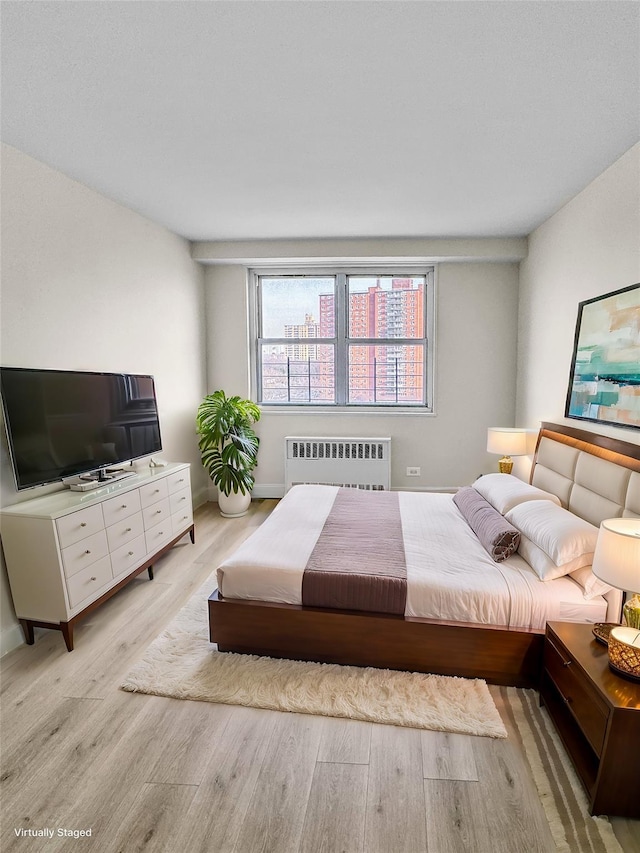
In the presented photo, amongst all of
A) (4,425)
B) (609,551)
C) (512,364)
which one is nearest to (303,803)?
(609,551)

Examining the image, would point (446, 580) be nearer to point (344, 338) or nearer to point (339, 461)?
point (339, 461)

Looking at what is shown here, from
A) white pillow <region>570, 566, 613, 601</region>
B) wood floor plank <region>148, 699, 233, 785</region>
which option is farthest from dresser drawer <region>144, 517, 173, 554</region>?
white pillow <region>570, 566, 613, 601</region>

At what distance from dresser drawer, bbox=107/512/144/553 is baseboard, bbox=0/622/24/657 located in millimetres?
596

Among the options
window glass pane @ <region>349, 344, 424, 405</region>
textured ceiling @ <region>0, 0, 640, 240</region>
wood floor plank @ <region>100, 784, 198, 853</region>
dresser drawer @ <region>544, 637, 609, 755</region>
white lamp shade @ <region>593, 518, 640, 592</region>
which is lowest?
wood floor plank @ <region>100, 784, 198, 853</region>

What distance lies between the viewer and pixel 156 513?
309 centimetres

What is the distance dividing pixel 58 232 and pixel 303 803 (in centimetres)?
320

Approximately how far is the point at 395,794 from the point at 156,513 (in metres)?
2.24

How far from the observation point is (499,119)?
213 cm

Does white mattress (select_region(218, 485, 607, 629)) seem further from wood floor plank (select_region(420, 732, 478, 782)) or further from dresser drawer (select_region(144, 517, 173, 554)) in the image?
dresser drawer (select_region(144, 517, 173, 554))

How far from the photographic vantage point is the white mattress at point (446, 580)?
1.98m

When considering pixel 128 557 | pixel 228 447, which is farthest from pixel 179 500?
pixel 228 447

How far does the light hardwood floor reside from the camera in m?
1.37

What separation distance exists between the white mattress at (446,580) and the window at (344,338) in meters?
2.41

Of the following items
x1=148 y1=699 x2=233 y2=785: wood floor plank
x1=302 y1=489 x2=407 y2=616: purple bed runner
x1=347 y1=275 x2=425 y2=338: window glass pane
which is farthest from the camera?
x1=347 y1=275 x2=425 y2=338: window glass pane
